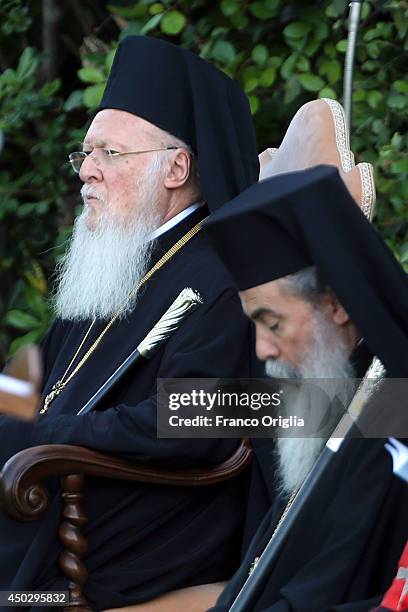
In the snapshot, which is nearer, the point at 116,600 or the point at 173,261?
the point at 116,600

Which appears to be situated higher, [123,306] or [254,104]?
[123,306]

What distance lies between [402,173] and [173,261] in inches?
51.2

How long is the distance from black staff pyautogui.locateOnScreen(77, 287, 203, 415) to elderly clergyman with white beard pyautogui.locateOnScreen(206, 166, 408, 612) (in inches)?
36.5

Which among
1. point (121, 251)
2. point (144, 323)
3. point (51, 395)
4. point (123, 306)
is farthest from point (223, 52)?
point (51, 395)

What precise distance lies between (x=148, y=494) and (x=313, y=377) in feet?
3.48

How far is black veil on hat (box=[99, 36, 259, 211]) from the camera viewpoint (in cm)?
436

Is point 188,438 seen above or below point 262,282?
below

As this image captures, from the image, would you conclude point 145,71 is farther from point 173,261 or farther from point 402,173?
point 402,173

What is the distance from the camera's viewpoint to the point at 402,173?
5.32 m

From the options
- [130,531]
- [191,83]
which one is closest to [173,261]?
[191,83]

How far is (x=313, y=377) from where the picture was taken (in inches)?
126

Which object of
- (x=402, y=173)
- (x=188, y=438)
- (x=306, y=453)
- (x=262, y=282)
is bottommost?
(x=402, y=173)

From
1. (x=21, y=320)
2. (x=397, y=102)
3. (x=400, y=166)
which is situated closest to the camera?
(x=400, y=166)

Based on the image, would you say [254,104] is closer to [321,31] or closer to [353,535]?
[321,31]
